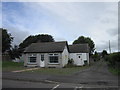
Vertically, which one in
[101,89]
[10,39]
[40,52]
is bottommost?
[101,89]

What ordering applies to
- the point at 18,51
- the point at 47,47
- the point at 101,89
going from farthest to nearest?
the point at 18,51
the point at 47,47
the point at 101,89

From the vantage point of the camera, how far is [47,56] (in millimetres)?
32469

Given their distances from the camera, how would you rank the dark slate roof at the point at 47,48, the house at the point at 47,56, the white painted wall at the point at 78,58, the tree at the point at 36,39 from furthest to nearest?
the tree at the point at 36,39, the white painted wall at the point at 78,58, the dark slate roof at the point at 47,48, the house at the point at 47,56

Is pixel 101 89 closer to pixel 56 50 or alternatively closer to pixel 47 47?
pixel 56 50

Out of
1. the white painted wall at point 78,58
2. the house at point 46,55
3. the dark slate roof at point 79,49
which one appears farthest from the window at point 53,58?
the dark slate roof at point 79,49

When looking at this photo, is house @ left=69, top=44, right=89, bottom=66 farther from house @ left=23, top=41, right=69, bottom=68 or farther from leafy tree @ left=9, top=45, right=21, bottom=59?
leafy tree @ left=9, top=45, right=21, bottom=59

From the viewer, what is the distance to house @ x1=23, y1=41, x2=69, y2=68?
31766 millimetres

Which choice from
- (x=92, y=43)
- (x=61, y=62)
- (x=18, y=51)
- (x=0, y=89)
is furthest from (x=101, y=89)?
(x=92, y=43)

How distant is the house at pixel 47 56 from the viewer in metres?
31.8

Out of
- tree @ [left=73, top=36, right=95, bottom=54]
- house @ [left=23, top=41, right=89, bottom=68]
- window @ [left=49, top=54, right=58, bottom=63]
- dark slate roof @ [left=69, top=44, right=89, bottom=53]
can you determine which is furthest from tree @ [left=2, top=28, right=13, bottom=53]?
tree @ [left=73, top=36, right=95, bottom=54]

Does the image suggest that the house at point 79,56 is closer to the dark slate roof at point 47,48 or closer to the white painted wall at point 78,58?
the white painted wall at point 78,58

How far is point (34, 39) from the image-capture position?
73938 mm

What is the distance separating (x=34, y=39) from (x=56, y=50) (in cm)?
4317

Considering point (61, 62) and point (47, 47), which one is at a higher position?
point (47, 47)
